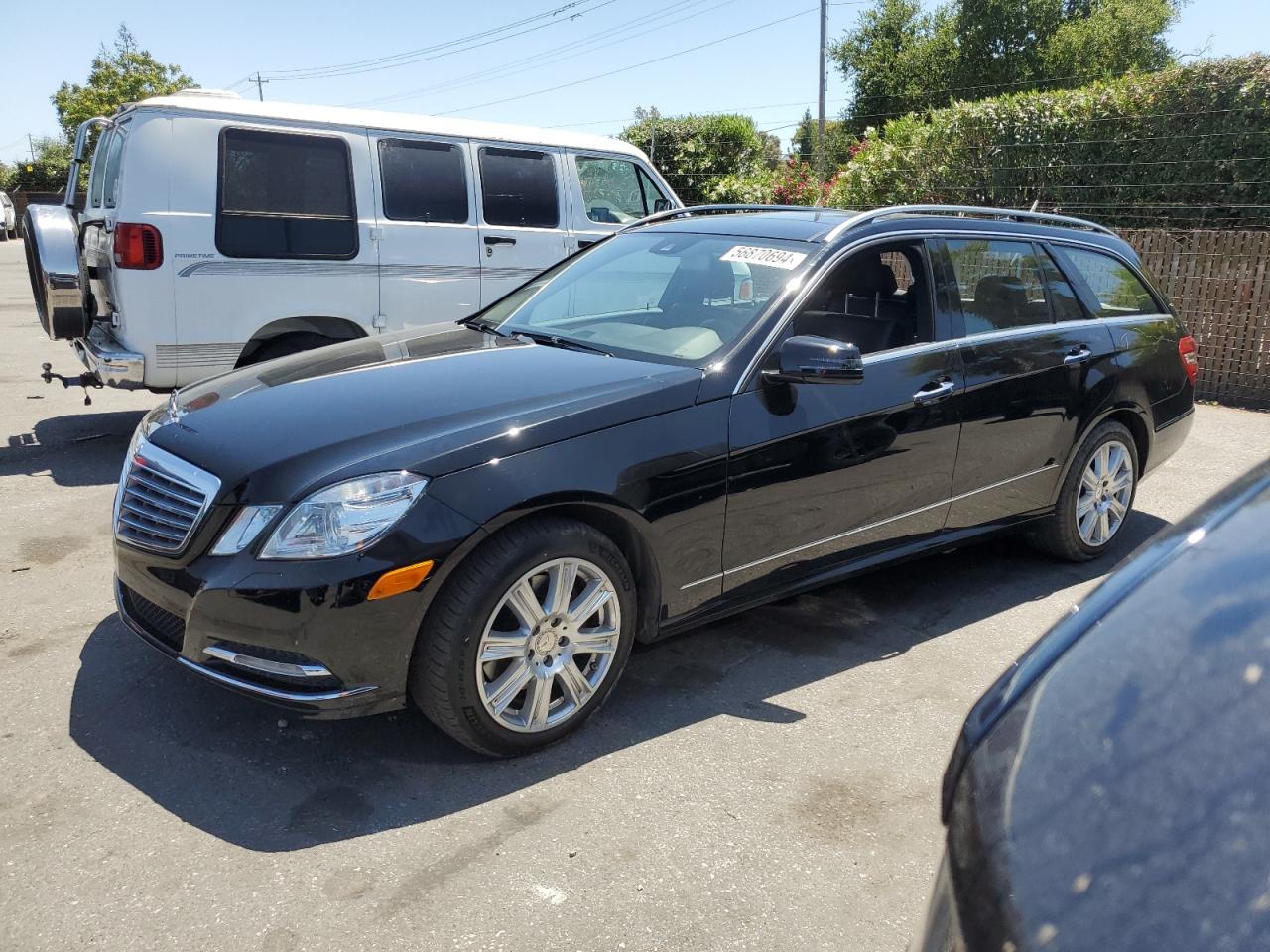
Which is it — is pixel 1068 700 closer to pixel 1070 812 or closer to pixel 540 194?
pixel 1070 812

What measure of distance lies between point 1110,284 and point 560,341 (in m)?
2.94

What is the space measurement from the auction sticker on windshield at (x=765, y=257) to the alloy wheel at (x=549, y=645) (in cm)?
152

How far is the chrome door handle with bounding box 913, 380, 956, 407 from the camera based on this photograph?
412 cm

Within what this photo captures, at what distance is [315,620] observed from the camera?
287 cm

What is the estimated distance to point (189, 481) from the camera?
124 inches

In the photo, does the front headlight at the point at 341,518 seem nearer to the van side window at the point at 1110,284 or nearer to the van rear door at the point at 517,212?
the van side window at the point at 1110,284

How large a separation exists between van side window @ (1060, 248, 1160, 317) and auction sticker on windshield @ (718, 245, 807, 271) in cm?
176

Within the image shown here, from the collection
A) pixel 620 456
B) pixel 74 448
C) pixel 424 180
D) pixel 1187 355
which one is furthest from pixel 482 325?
pixel 74 448

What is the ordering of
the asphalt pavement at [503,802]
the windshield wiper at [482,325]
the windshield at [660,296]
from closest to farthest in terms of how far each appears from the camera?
the asphalt pavement at [503,802], the windshield at [660,296], the windshield wiper at [482,325]

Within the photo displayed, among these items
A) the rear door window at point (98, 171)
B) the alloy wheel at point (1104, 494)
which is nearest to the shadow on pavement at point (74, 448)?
the rear door window at point (98, 171)

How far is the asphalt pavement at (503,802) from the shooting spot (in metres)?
2.51

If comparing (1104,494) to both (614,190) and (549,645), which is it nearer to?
(549,645)

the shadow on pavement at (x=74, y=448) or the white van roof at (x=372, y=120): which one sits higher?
the white van roof at (x=372, y=120)

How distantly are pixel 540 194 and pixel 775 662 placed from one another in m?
5.02
